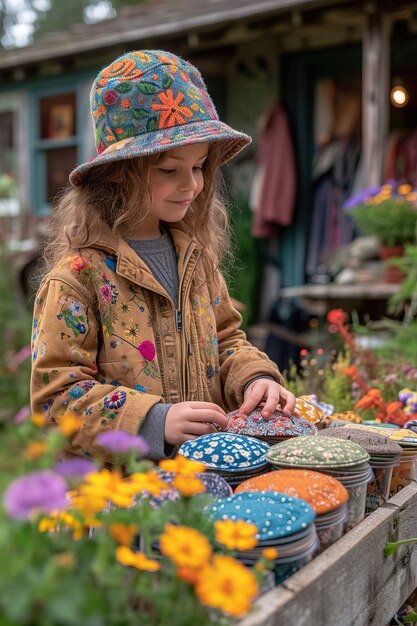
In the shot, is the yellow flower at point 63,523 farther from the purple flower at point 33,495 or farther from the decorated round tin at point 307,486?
the decorated round tin at point 307,486

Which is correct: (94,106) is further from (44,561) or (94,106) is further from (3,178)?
(3,178)

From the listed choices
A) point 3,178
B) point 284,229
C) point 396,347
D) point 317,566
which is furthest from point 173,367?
point 3,178

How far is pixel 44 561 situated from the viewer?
0.89 meters

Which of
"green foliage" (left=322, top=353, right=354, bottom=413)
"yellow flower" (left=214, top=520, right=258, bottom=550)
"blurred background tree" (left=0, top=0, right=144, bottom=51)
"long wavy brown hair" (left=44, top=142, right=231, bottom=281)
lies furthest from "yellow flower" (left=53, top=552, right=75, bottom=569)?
"blurred background tree" (left=0, top=0, right=144, bottom=51)

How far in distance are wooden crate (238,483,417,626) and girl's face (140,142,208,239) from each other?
2.95 ft

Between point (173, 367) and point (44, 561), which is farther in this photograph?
point (173, 367)

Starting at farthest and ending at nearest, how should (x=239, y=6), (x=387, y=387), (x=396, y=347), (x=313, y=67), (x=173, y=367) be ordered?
1. (x=313, y=67)
2. (x=239, y=6)
3. (x=396, y=347)
4. (x=387, y=387)
5. (x=173, y=367)

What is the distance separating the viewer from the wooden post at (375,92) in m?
6.08

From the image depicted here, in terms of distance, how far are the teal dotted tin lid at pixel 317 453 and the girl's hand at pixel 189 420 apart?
150mm

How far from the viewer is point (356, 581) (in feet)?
4.76

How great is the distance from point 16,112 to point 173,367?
8010mm

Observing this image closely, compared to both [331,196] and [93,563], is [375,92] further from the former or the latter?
[93,563]

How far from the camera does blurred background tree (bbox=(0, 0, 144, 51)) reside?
25.9 m

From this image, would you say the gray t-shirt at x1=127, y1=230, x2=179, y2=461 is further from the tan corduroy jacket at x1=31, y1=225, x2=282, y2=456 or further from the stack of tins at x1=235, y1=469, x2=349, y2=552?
the stack of tins at x1=235, y1=469, x2=349, y2=552
